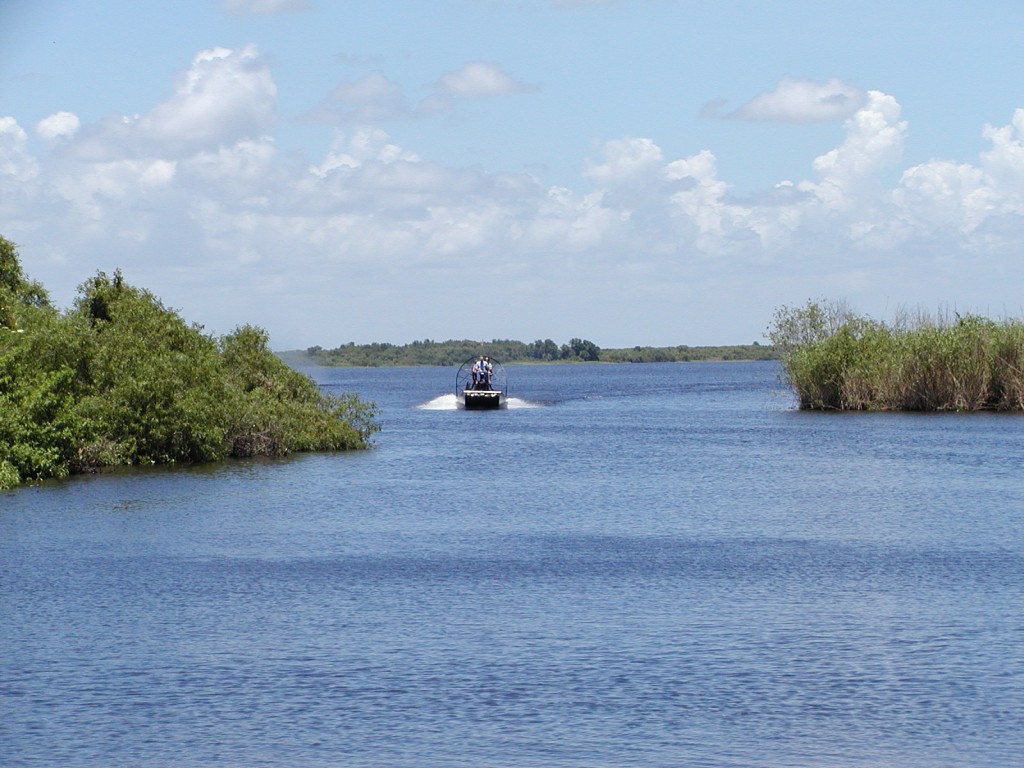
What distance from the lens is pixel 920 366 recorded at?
2677 inches

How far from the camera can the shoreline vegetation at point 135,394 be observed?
38344 mm

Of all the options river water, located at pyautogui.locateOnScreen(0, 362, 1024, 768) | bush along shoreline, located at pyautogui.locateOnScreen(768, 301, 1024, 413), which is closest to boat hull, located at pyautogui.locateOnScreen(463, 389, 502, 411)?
bush along shoreline, located at pyautogui.locateOnScreen(768, 301, 1024, 413)

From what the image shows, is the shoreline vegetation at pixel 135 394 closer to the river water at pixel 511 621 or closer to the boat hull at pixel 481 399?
the river water at pixel 511 621

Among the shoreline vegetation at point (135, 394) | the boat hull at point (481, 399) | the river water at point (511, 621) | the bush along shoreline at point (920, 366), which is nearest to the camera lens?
the river water at point (511, 621)

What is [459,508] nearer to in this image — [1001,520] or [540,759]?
[1001,520]

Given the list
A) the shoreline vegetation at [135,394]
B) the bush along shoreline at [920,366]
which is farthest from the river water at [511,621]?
the bush along shoreline at [920,366]

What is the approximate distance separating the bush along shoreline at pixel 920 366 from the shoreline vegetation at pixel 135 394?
29255 mm

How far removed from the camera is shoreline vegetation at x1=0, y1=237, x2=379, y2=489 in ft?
126

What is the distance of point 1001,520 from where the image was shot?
30.8 metres

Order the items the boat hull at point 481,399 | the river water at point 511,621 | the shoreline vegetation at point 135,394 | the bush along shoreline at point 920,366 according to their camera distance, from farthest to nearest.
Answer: the boat hull at point 481,399 → the bush along shoreline at point 920,366 → the shoreline vegetation at point 135,394 → the river water at point 511,621

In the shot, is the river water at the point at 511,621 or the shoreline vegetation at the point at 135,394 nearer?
the river water at the point at 511,621

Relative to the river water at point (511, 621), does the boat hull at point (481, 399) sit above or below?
above

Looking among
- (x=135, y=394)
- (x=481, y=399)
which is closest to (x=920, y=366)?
(x=481, y=399)

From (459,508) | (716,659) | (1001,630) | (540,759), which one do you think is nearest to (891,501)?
(459,508)
